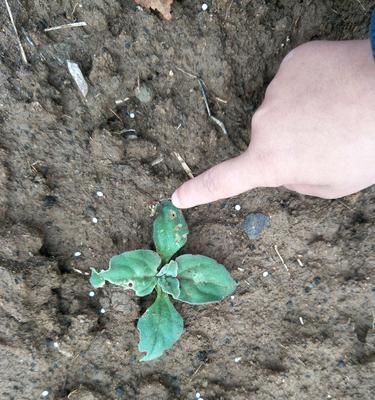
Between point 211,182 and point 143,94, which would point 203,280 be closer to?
point 211,182

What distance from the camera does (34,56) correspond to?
2.35m

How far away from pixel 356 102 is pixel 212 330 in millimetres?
1341

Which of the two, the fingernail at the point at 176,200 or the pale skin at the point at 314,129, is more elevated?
the pale skin at the point at 314,129

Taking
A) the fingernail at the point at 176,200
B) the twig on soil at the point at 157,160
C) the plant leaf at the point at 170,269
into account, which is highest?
the twig on soil at the point at 157,160

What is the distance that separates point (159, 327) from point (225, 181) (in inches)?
32.4

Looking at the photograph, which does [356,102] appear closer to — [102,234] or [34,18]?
[102,234]

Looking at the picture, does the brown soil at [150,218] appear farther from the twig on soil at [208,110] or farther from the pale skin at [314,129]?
the pale skin at [314,129]

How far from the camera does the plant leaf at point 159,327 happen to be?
7.84 ft

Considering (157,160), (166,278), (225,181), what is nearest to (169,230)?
(166,278)

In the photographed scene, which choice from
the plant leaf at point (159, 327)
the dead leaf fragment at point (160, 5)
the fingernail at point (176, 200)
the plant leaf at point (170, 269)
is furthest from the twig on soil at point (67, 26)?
the plant leaf at point (159, 327)

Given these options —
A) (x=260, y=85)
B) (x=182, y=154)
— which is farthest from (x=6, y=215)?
(x=260, y=85)

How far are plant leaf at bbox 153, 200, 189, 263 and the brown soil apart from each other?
0.10 m

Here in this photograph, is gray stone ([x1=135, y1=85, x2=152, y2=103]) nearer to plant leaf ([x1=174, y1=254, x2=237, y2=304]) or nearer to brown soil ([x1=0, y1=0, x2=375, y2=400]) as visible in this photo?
brown soil ([x1=0, y1=0, x2=375, y2=400])

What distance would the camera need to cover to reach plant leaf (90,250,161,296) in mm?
2357
